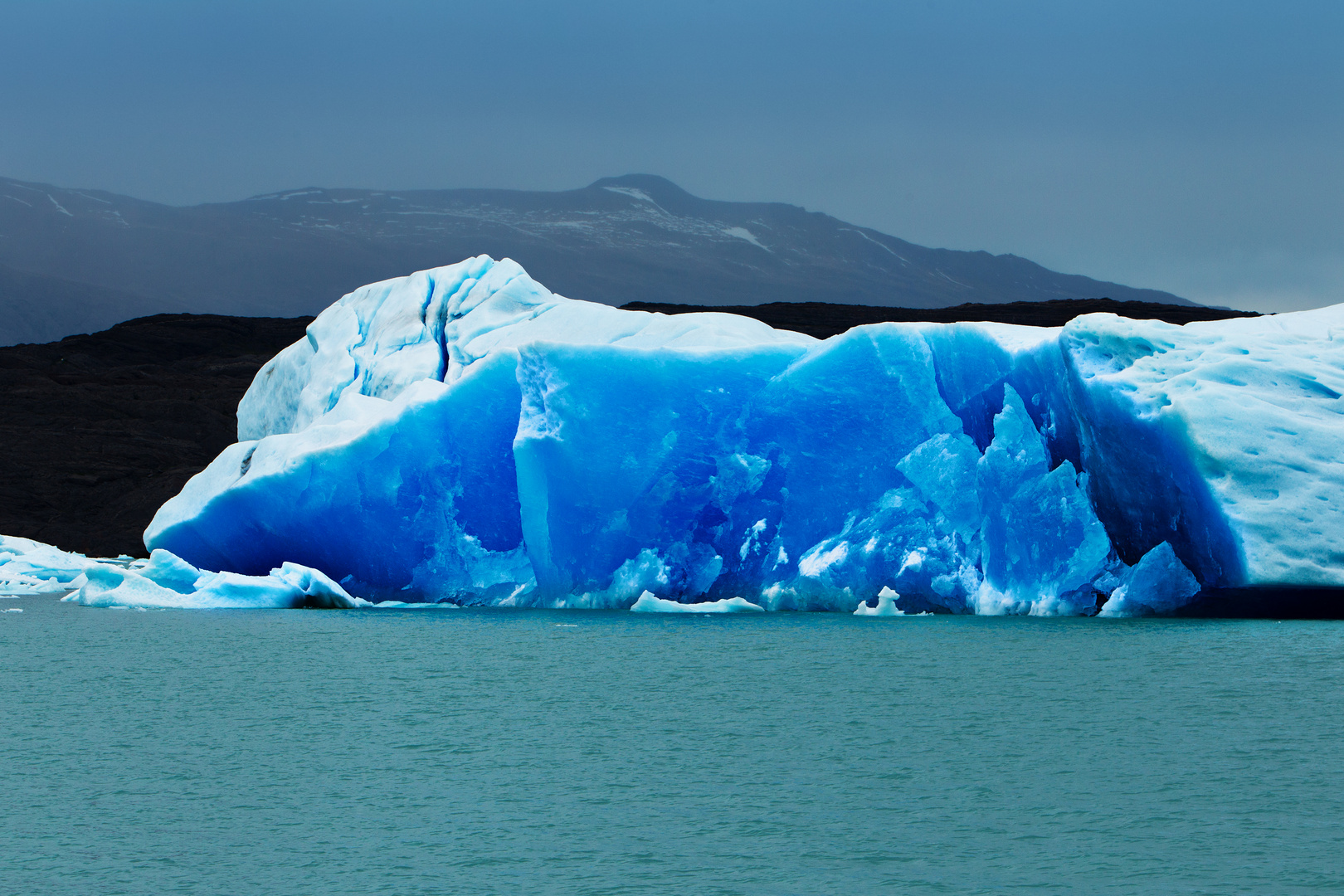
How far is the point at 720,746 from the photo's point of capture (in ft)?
24.2

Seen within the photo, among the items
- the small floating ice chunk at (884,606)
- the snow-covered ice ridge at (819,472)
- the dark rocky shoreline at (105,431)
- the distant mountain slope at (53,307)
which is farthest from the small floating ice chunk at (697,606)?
the distant mountain slope at (53,307)

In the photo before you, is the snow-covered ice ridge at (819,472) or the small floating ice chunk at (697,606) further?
the small floating ice chunk at (697,606)

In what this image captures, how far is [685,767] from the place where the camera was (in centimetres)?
689

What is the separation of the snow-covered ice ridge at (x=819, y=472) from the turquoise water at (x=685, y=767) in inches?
62.3

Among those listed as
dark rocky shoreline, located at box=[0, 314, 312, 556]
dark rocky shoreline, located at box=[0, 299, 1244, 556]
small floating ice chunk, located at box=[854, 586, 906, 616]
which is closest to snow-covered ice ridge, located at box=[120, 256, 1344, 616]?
small floating ice chunk, located at box=[854, 586, 906, 616]

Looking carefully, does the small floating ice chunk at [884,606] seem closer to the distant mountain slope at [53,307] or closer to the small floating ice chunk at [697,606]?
the small floating ice chunk at [697,606]

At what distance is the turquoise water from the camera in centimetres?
507

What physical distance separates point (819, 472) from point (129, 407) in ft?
106

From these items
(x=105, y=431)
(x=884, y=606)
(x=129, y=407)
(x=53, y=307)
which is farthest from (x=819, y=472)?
(x=53, y=307)

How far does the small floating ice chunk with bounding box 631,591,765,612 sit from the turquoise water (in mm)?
2662

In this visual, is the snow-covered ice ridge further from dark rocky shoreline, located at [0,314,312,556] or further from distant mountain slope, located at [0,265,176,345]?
distant mountain slope, located at [0,265,176,345]

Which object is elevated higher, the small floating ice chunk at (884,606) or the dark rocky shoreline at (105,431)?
the small floating ice chunk at (884,606)

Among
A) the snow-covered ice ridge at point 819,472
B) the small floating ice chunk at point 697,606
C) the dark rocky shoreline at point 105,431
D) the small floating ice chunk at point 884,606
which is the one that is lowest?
the dark rocky shoreline at point 105,431

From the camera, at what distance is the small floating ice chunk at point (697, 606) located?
47.8ft
